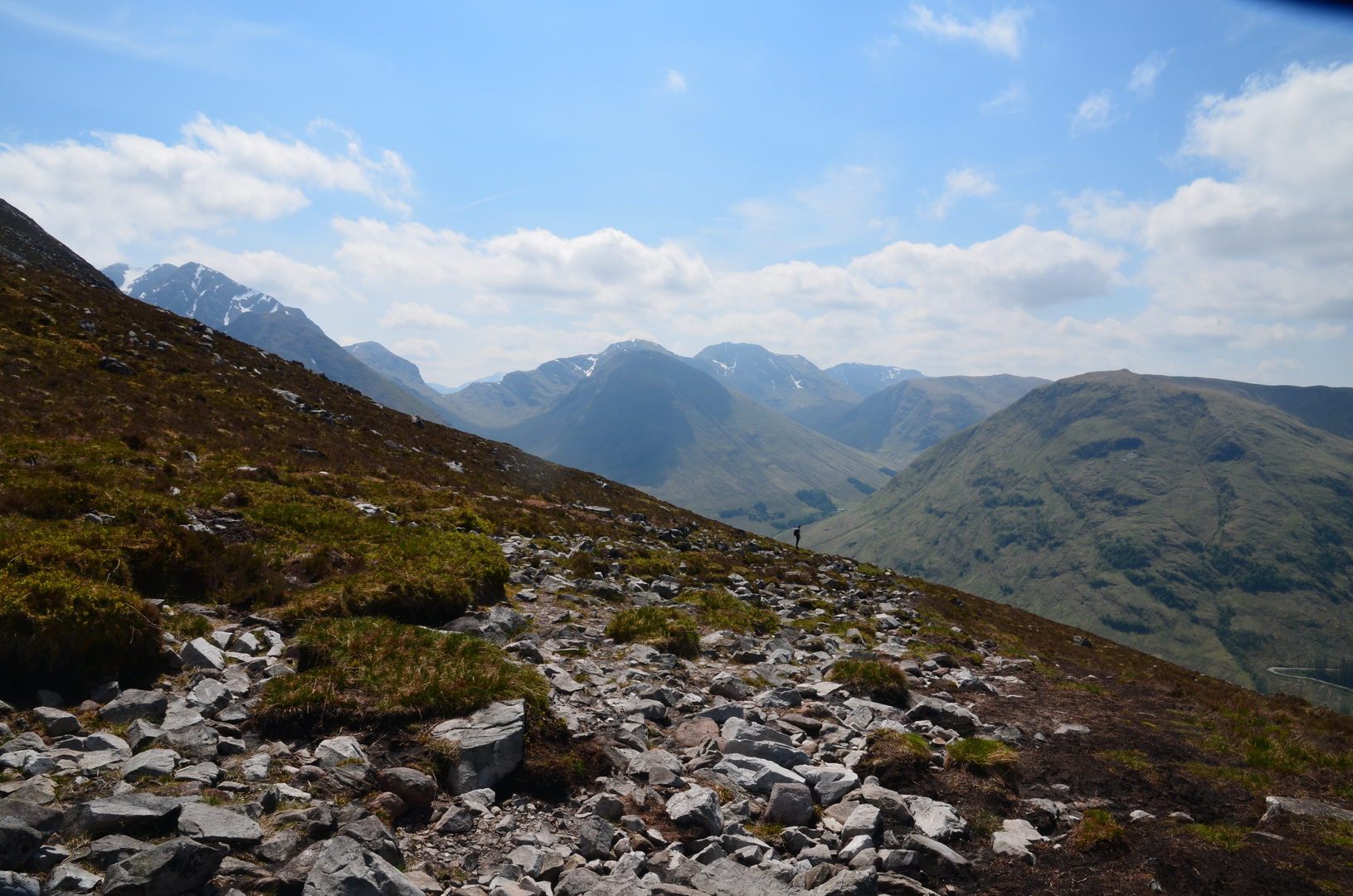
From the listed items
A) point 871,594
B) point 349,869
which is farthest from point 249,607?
point 871,594

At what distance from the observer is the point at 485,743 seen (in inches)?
317

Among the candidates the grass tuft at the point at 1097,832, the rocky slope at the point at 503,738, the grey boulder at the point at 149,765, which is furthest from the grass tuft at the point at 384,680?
the grass tuft at the point at 1097,832

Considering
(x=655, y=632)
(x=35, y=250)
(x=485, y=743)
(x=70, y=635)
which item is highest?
(x=35, y=250)

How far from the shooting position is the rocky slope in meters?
6.30

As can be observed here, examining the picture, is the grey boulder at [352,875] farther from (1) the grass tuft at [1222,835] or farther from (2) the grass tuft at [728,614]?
(2) the grass tuft at [728,614]

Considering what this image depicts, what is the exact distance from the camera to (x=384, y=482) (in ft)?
89.5

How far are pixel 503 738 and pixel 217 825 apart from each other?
3.12m

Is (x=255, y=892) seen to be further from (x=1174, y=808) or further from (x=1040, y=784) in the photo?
(x=1174, y=808)

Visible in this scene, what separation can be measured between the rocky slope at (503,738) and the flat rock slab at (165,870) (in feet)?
0.06

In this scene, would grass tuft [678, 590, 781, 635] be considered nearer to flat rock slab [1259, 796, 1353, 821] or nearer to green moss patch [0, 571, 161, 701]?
flat rock slab [1259, 796, 1353, 821]

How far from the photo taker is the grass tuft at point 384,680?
842cm

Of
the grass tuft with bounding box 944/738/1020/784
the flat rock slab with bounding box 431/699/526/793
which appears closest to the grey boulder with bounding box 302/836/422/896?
the flat rock slab with bounding box 431/699/526/793

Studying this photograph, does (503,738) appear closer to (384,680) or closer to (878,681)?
(384,680)

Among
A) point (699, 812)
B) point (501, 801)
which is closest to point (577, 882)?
point (501, 801)
